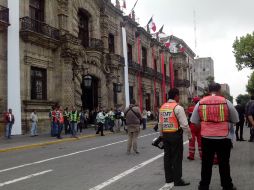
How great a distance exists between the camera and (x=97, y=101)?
102 feet

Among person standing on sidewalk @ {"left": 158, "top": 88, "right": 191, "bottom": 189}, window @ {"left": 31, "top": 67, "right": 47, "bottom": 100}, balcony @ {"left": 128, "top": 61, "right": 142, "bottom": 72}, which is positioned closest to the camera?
person standing on sidewalk @ {"left": 158, "top": 88, "right": 191, "bottom": 189}

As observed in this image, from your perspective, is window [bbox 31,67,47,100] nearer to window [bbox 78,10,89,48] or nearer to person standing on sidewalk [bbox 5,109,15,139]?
Answer: person standing on sidewalk [bbox 5,109,15,139]

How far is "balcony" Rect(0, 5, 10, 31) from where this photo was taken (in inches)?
818

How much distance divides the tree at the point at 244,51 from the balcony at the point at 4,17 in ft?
118

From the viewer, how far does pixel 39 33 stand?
23312 mm

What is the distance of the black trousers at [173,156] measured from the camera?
7.06m

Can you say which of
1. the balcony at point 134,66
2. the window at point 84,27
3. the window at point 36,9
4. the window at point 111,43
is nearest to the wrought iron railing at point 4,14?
the window at point 36,9

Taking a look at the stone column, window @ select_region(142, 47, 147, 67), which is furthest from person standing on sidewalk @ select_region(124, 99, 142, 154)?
window @ select_region(142, 47, 147, 67)

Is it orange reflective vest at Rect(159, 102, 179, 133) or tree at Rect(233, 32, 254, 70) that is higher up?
tree at Rect(233, 32, 254, 70)

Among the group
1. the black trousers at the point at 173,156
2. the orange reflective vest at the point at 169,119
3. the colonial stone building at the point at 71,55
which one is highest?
the colonial stone building at the point at 71,55

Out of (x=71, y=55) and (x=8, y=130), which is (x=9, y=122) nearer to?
(x=8, y=130)

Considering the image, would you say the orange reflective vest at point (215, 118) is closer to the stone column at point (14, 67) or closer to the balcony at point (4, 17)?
the balcony at point (4, 17)

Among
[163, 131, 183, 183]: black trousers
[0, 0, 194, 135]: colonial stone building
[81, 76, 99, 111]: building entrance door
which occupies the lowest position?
[163, 131, 183, 183]: black trousers

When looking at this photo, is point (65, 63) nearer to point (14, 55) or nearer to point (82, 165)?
point (14, 55)
